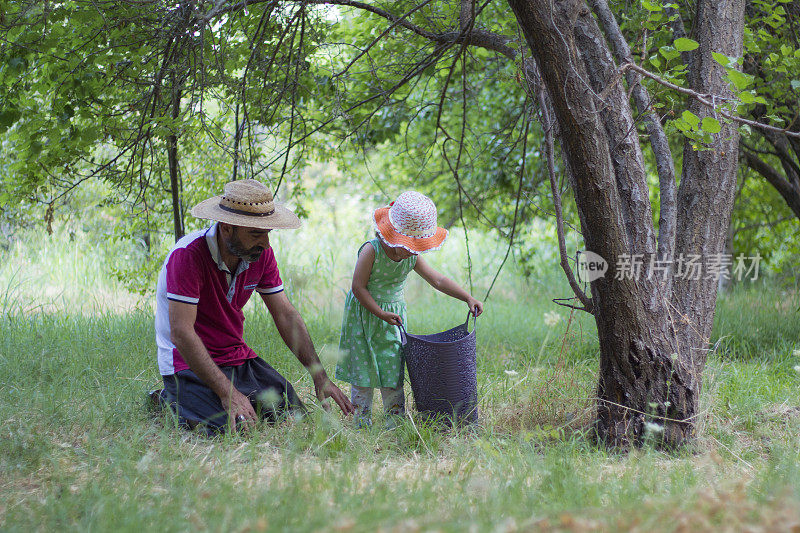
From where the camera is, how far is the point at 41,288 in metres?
7.50

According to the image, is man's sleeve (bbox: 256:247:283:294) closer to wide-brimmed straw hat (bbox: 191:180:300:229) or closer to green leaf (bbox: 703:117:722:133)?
wide-brimmed straw hat (bbox: 191:180:300:229)

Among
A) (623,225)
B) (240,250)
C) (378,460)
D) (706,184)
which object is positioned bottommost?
(378,460)

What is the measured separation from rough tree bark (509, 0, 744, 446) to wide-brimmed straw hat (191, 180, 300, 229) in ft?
4.37

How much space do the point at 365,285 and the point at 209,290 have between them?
0.75m

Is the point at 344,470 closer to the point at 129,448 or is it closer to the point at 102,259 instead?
the point at 129,448

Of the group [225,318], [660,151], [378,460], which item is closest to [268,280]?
[225,318]

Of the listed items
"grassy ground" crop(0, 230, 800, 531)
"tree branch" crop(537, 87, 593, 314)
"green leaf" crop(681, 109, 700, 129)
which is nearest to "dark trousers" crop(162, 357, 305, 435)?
"grassy ground" crop(0, 230, 800, 531)

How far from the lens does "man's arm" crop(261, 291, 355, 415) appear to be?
132 inches

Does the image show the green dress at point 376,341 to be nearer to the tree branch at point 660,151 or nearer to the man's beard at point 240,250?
the man's beard at point 240,250

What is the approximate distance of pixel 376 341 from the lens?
3.62 m

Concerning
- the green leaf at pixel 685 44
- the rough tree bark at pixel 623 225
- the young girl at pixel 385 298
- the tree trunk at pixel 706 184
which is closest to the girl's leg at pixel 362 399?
the young girl at pixel 385 298

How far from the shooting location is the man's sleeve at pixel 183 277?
3.15 m

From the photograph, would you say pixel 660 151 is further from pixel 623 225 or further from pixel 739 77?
pixel 739 77

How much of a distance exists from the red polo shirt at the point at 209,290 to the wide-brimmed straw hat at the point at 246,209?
0.43 feet
